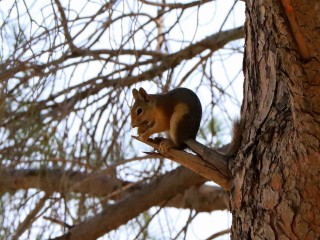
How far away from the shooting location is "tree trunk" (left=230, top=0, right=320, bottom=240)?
1.48 meters

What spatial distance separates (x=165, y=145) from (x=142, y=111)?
456 millimetres

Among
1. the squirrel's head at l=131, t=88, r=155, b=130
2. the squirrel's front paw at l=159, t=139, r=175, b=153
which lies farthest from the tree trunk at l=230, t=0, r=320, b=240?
the squirrel's head at l=131, t=88, r=155, b=130

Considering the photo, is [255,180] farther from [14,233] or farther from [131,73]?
[14,233]

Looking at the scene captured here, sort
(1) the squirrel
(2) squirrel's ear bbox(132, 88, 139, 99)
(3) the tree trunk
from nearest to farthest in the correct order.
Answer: (3) the tree trunk → (1) the squirrel → (2) squirrel's ear bbox(132, 88, 139, 99)

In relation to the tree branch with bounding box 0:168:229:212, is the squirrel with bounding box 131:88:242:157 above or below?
below

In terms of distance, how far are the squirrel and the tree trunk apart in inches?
9.5

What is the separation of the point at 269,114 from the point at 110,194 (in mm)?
1503

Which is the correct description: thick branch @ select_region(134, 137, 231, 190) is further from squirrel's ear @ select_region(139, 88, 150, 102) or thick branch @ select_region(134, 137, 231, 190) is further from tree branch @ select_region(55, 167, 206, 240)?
tree branch @ select_region(55, 167, 206, 240)

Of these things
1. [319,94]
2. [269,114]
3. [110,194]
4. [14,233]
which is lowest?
[319,94]

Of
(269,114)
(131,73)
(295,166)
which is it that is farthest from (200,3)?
(295,166)

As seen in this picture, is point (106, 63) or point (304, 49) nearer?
point (304, 49)

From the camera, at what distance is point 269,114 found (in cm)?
185

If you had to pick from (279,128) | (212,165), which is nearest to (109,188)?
(212,165)

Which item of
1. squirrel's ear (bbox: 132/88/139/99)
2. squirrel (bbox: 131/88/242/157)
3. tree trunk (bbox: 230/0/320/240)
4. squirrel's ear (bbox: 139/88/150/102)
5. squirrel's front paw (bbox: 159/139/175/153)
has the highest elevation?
squirrel's ear (bbox: 132/88/139/99)
